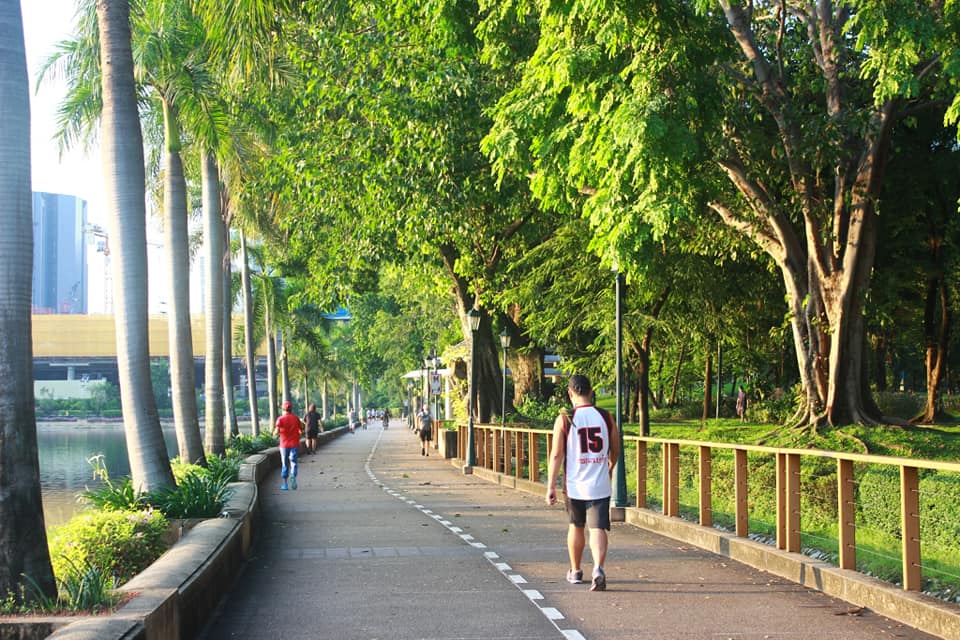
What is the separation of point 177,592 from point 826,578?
571 centimetres

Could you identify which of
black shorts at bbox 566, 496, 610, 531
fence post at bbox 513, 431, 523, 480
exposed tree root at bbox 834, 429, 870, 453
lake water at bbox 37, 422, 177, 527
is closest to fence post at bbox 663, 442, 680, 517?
exposed tree root at bbox 834, 429, 870, 453

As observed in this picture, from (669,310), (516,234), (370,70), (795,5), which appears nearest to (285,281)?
(516,234)

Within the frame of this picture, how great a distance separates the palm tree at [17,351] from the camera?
8.77 m

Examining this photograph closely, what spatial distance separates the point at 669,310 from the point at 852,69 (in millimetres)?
16487

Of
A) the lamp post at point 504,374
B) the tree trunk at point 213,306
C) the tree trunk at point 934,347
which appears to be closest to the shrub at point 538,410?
the lamp post at point 504,374

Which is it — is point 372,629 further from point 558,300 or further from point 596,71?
point 558,300

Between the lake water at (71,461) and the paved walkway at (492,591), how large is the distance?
4485 millimetres

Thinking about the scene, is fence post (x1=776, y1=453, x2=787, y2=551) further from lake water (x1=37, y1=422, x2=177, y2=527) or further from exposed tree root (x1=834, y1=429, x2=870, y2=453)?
lake water (x1=37, y1=422, x2=177, y2=527)

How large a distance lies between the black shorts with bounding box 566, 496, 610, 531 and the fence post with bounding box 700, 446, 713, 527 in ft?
12.8

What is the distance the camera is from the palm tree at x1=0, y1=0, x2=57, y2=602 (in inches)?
345

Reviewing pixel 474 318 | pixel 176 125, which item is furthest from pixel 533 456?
pixel 474 318

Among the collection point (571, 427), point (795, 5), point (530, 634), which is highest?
point (795, 5)

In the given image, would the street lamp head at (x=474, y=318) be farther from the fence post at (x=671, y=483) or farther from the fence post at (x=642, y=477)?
the fence post at (x=671, y=483)

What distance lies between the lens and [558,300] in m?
35.0
